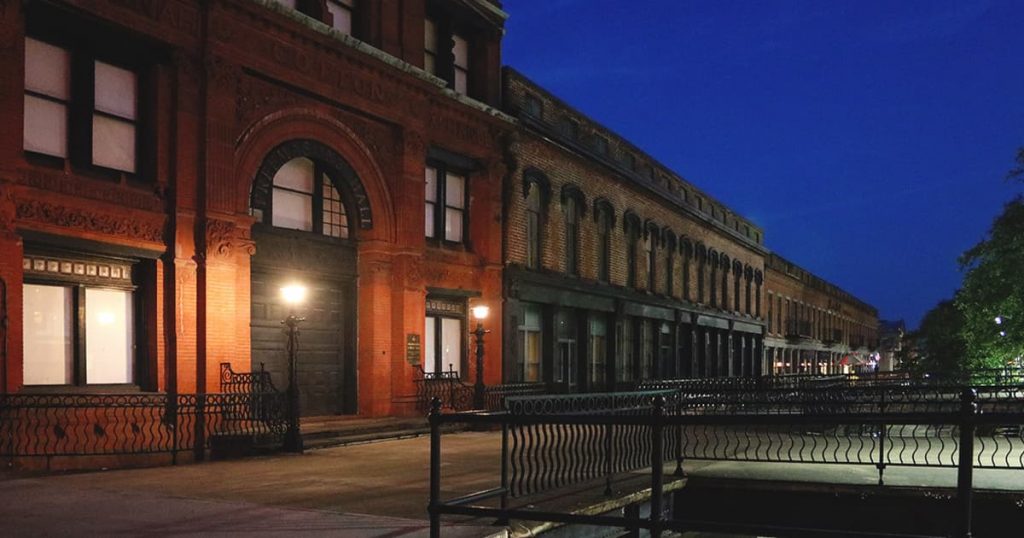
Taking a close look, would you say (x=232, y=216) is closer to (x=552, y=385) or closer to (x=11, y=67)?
(x=11, y=67)

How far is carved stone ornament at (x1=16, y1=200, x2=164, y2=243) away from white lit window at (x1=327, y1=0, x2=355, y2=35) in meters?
6.81

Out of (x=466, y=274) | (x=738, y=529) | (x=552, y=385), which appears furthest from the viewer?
(x=552, y=385)

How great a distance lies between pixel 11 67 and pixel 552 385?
1861cm

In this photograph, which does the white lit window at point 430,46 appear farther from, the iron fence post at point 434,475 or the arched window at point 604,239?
the iron fence post at point 434,475

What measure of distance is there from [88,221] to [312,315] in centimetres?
612

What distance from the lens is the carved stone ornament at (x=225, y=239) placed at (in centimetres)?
1650

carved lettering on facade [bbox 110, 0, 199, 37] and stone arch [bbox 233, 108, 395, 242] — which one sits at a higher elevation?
carved lettering on facade [bbox 110, 0, 199, 37]

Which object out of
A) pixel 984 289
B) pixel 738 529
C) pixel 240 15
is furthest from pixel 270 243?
pixel 984 289

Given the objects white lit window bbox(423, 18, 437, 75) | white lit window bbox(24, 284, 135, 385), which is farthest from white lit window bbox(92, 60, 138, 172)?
white lit window bbox(423, 18, 437, 75)

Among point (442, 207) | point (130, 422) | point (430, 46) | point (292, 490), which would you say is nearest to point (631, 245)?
point (442, 207)

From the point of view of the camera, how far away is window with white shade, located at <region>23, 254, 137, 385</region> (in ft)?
47.4

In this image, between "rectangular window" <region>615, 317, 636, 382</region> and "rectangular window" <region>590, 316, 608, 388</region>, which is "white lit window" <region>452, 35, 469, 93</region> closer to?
"rectangular window" <region>590, 316, 608, 388</region>

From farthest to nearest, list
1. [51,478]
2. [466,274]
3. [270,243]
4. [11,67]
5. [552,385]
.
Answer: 1. [552,385]
2. [466,274]
3. [270,243]
4. [11,67]
5. [51,478]

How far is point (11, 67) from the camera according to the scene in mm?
13625
